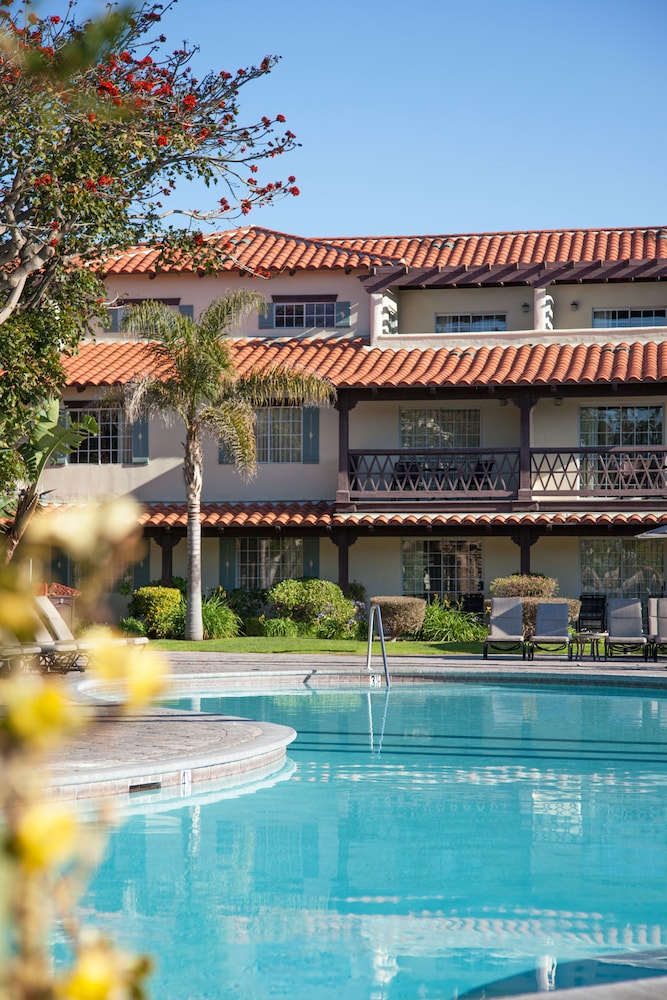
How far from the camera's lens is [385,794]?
484 inches

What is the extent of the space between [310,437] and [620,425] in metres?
8.41

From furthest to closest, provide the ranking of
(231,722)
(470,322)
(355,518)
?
(470,322) < (355,518) < (231,722)

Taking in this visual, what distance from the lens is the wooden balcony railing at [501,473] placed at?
31.1 m

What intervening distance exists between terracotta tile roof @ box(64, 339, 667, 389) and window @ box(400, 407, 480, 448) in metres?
1.57

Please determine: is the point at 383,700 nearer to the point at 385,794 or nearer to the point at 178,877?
the point at 385,794

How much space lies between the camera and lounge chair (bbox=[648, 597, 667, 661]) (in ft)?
80.4

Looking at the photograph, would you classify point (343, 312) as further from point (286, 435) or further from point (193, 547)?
point (193, 547)

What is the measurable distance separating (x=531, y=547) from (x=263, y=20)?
73.3 ft


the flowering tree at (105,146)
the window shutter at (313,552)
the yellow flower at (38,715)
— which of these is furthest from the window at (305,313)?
the yellow flower at (38,715)

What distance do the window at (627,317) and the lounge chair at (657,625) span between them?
11.4 meters

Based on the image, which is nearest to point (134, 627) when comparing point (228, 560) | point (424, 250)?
point (228, 560)

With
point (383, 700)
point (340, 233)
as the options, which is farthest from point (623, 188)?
point (340, 233)

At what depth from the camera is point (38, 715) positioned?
967 mm

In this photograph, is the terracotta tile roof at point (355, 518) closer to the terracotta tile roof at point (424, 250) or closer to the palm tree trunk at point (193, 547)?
the palm tree trunk at point (193, 547)
